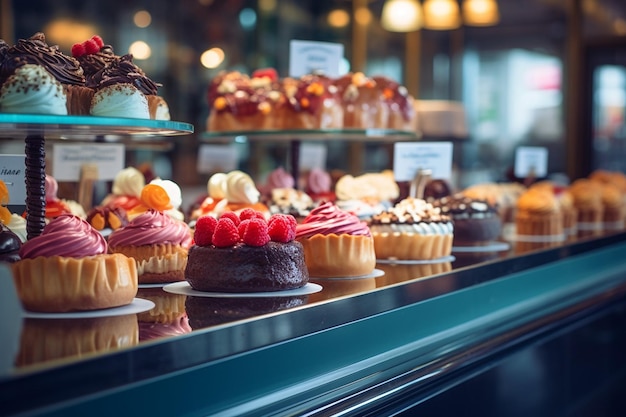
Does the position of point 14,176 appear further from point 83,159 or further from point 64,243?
point 83,159

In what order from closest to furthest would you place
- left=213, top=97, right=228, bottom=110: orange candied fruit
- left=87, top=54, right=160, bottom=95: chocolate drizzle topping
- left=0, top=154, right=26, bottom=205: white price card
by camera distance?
left=87, top=54, right=160, bottom=95: chocolate drizzle topping, left=0, top=154, right=26, bottom=205: white price card, left=213, top=97, right=228, bottom=110: orange candied fruit

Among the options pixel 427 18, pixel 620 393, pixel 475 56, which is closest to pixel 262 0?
pixel 427 18

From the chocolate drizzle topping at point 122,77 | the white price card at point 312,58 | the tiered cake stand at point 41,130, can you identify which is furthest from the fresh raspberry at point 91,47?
the white price card at point 312,58

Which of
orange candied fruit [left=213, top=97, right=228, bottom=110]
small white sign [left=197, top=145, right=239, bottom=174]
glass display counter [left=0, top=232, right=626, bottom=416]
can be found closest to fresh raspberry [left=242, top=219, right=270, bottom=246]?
glass display counter [left=0, top=232, right=626, bottom=416]

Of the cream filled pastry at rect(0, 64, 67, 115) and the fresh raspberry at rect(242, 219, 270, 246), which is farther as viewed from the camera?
the fresh raspberry at rect(242, 219, 270, 246)

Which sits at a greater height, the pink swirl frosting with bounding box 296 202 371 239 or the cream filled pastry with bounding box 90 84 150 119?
the cream filled pastry with bounding box 90 84 150 119

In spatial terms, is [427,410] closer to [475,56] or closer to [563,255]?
[563,255]

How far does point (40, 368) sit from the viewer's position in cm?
135

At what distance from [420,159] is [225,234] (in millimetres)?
1473

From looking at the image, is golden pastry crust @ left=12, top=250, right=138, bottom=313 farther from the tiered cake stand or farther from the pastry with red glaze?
the pastry with red glaze

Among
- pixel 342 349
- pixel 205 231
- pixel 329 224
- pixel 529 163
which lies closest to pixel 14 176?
pixel 205 231

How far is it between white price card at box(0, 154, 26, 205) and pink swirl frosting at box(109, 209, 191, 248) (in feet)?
0.93

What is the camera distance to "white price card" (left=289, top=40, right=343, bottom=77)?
12.8 ft

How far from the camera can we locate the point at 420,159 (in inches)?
138
